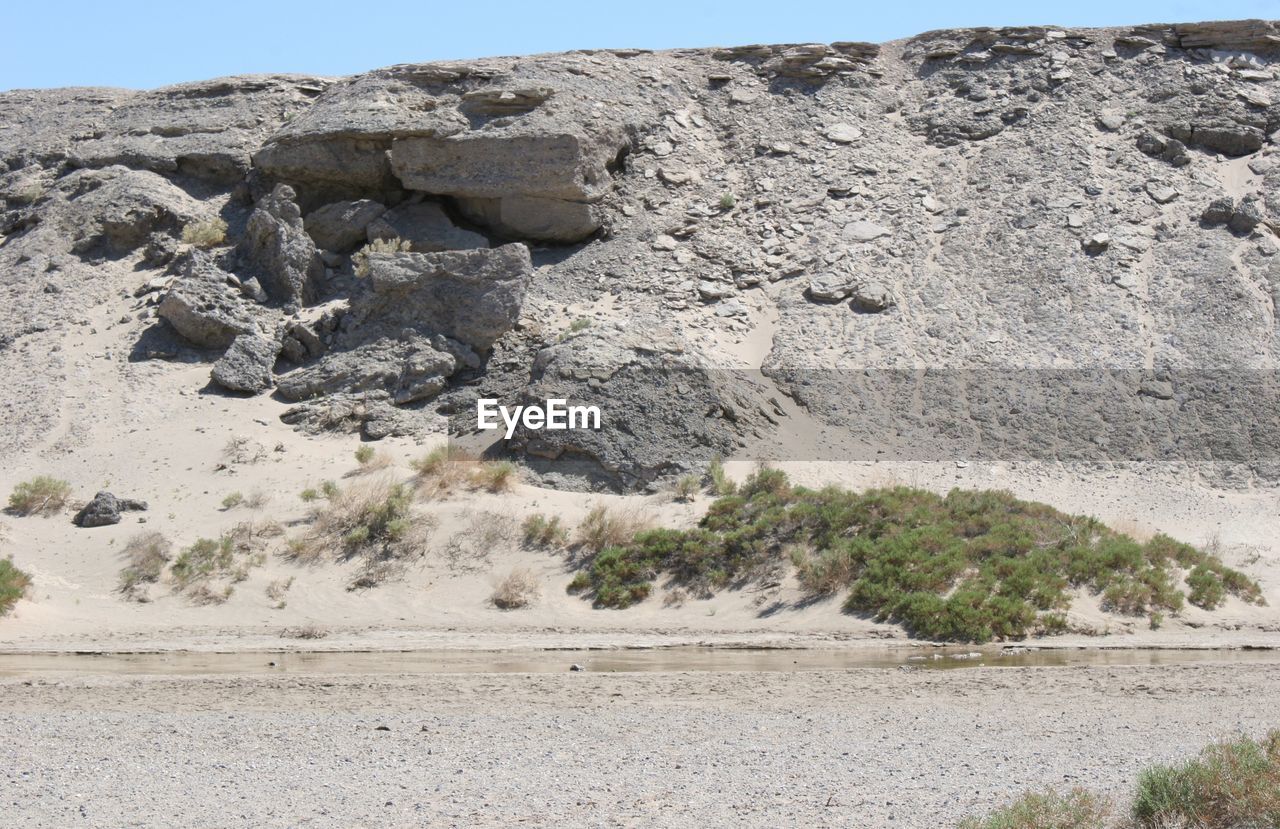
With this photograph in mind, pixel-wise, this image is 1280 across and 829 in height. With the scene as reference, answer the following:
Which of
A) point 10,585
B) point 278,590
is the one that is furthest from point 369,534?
point 10,585

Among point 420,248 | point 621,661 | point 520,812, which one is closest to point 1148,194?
point 420,248

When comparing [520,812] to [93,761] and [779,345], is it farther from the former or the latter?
[779,345]

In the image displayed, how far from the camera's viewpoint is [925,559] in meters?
15.1

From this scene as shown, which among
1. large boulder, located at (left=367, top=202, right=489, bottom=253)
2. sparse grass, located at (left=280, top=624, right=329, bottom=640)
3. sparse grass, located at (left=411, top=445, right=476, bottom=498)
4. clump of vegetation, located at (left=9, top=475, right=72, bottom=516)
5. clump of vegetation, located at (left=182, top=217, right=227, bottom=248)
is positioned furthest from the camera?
clump of vegetation, located at (left=182, top=217, right=227, bottom=248)

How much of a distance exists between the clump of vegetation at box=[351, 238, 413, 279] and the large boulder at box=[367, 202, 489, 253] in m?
0.28

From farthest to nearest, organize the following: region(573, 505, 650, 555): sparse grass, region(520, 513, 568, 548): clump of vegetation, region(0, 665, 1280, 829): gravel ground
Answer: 1. region(520, 513, 568, 548): clump of vegetation
2. region(573, 505, 650, 555): sparse grass
3. region(0, 665, 1280, 829): gravel ground

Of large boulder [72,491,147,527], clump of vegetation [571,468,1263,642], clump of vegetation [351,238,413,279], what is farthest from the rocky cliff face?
large boulder [72,491,147,527]

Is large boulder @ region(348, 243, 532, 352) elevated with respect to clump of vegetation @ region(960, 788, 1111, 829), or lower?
elevated

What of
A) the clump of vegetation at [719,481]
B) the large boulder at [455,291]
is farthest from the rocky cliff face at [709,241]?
the clump of vegetation at [719,481]

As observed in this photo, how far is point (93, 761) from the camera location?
9320 mm

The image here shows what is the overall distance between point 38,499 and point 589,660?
8.91m

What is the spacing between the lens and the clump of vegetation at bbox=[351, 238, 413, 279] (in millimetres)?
22656

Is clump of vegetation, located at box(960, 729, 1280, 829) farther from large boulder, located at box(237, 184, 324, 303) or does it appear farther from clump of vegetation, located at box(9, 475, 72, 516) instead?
large boulder, located at box(237, 184, 324, 303)

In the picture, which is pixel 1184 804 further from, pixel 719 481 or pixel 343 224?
pixel 343 224
